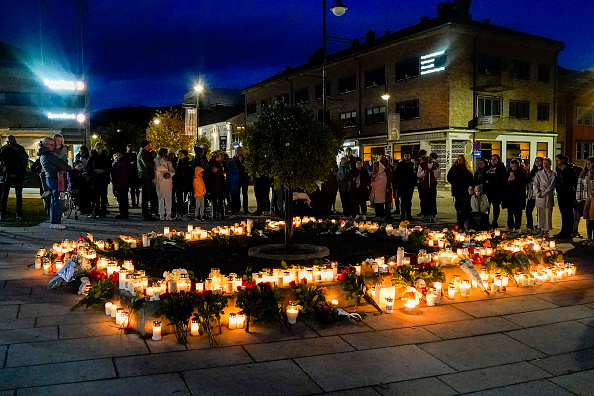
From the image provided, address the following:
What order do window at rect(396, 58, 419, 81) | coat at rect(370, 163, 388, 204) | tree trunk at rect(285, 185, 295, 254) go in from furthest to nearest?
window at rect(396, 58, 419, 81) < coat at rect(370, 163, 388, 204) < tree trunk at rect(285, 185, 295, 254)

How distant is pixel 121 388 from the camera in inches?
148

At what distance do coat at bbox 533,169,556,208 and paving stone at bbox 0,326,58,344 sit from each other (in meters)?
Result: 10.2

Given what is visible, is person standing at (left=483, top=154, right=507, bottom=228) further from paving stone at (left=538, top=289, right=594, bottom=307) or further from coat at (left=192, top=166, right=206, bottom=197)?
coat at (left=192, top=166, right=206, bottom=197)

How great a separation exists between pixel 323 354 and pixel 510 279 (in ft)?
12.1

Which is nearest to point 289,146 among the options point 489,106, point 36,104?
point 489,106

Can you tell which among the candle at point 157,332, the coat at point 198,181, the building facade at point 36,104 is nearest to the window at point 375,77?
the building facade at point 36,104

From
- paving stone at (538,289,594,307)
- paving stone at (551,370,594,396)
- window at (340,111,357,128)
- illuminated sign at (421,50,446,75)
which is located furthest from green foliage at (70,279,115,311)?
window at (340,111,357,128)

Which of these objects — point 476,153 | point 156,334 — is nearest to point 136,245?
point 156,334

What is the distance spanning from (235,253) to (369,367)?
4279 mm

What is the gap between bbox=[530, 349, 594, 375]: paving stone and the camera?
14.0 ft

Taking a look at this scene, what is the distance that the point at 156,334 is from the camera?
4.85m

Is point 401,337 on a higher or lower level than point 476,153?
lower

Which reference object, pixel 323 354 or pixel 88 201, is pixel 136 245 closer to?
pixel 323 354

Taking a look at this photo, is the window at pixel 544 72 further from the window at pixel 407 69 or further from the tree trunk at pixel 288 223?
the tree trunk at pixel 288 223
